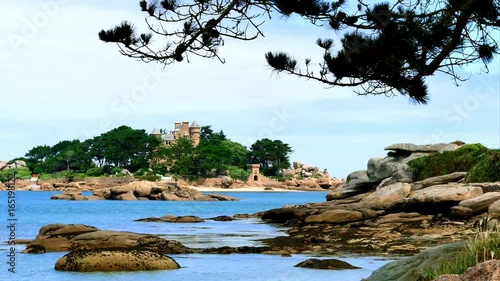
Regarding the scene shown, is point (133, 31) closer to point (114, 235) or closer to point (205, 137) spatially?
point (114, 235)

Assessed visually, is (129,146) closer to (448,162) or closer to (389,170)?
(389,170)

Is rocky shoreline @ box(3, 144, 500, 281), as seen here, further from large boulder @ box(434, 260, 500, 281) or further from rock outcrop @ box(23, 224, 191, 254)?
large boulder @ box(434, 260, 500, 281)

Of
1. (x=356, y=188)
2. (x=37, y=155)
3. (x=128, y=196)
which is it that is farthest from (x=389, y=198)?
(x=37, y=155)

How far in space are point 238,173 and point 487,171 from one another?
312ft

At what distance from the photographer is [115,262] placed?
1683 centimetres

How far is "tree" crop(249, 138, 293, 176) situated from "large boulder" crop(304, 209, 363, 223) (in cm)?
10328

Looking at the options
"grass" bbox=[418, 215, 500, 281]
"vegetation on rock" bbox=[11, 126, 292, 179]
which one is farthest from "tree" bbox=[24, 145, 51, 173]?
"grass" bbox=[418, 215, 500, 281]

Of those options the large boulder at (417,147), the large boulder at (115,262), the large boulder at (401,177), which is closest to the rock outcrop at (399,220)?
the large boulder at (401,177)

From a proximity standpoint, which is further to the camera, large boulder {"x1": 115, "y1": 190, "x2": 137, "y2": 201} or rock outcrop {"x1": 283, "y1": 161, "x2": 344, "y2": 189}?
rock outcrop {"x1": 283, "y1": 161, "x2": 344, "y2": 189}

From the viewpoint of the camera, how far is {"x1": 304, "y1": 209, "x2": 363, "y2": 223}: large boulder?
86.5 feet

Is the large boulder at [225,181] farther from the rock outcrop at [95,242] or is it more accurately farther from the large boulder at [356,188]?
the rock outcrop at [95,242]

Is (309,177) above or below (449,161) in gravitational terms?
above

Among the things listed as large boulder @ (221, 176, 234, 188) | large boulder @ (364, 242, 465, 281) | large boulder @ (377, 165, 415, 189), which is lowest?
large boulder @ (364, 242, 465, 281)

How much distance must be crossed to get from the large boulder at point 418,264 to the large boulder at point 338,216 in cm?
1649
